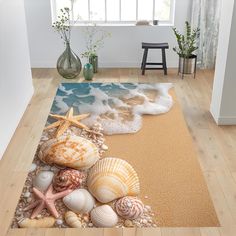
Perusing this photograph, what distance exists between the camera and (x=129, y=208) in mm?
2227

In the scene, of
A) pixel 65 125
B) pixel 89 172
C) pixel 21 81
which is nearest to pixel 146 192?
pixel 89 172

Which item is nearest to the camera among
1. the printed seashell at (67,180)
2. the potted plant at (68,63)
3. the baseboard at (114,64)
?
the printed seashell at (67,180)

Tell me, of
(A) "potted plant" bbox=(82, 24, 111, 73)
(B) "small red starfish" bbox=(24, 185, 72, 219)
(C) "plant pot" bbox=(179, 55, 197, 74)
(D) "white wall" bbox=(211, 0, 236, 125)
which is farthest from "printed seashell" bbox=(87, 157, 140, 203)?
(A) "potted plant" bbox=(82, 24, 111, 73)

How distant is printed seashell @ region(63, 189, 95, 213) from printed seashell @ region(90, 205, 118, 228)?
0.05 meters

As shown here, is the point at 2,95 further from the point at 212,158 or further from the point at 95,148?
the point at 212,158

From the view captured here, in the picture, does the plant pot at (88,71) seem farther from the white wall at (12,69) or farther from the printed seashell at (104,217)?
the printed seashell at (104,217)

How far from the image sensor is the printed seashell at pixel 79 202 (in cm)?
226

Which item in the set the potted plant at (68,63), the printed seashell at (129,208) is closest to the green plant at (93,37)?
the potted plant at (68,63)

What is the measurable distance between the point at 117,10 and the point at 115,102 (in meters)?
1.99

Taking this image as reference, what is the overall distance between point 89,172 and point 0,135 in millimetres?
881

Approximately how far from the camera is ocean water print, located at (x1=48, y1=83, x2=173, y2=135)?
3357 millimetres

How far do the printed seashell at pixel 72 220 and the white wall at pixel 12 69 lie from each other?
1.01 m

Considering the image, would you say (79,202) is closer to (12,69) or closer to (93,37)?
(12,69)

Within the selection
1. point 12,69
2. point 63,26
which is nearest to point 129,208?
point 12,69
